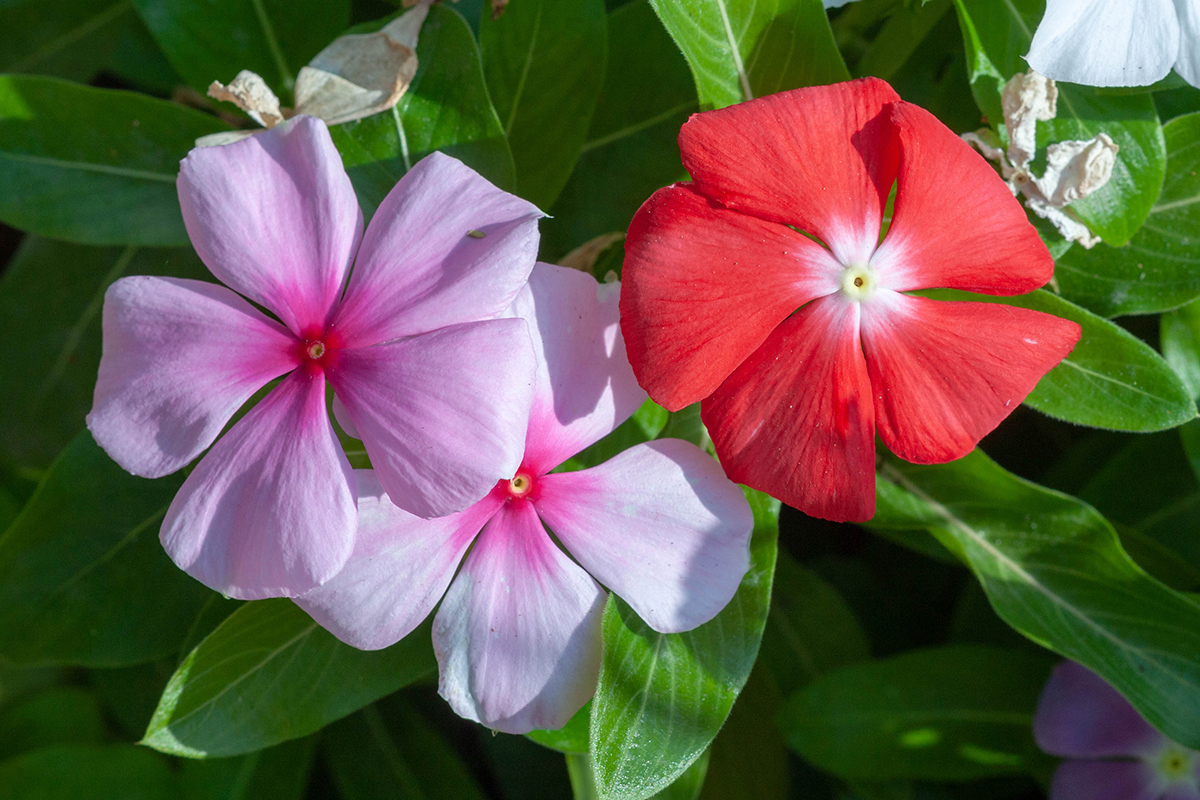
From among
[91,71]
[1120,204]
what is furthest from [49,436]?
[1120,204]

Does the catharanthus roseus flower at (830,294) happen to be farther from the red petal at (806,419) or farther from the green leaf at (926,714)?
the green leaf at (926,714)

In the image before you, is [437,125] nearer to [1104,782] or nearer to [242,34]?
→ [242,34]

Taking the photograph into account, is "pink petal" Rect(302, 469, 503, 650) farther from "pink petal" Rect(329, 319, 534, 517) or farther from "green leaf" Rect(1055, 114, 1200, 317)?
"green leaf" Rect(1055, 114, 1200, 317)

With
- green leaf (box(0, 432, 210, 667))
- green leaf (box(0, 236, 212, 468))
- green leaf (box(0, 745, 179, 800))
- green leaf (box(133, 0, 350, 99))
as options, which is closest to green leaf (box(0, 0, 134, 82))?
green leaf (box(0, 236, 212, 468))

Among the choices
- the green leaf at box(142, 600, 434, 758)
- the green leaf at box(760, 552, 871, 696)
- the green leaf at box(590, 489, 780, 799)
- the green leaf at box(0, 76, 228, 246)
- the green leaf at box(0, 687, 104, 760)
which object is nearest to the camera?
the green leaf at box(590, 489, 780, 799)

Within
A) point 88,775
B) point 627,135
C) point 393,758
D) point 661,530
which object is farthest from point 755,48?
point 88,775

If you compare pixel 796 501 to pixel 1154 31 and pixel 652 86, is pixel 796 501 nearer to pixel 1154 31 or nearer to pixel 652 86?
pixel 1154 31
